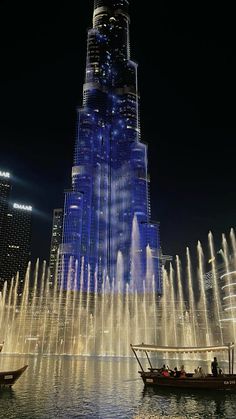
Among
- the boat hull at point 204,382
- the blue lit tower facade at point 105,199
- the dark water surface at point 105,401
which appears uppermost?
the blue lit tower facade at point 105,199

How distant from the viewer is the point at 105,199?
590ft

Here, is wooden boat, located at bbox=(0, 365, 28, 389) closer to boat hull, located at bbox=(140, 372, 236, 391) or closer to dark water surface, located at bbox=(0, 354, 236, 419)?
dark water surface, located at bbox=(0, 354, 236, 419)

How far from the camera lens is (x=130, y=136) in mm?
194250

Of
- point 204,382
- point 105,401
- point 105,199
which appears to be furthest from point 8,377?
point 105,199

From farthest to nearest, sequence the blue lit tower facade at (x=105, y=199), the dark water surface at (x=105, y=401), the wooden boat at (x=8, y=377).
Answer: the blue lit tower facade at (x=105, y=199), the wooden boat at (x=8, y=377), the dark water surface at (x=105, y=401)

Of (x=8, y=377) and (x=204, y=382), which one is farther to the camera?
(x=8, y=377)

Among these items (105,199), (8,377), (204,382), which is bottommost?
(204,382)

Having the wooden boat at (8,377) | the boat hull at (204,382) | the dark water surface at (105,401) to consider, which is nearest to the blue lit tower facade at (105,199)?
the wooden boat at (8,377)

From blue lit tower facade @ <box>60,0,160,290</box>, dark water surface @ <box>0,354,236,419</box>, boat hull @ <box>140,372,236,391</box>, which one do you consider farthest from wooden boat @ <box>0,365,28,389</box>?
blue lit tower facade @ <box>60,0,160,290</box>

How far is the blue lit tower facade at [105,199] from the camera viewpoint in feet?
532

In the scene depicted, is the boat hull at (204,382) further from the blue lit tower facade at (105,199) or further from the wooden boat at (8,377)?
the blue lit tower facade at (105,199)

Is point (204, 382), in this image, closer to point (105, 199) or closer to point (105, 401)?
point (105, 401)

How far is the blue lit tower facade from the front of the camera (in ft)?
532

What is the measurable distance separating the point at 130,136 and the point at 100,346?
423 feet
